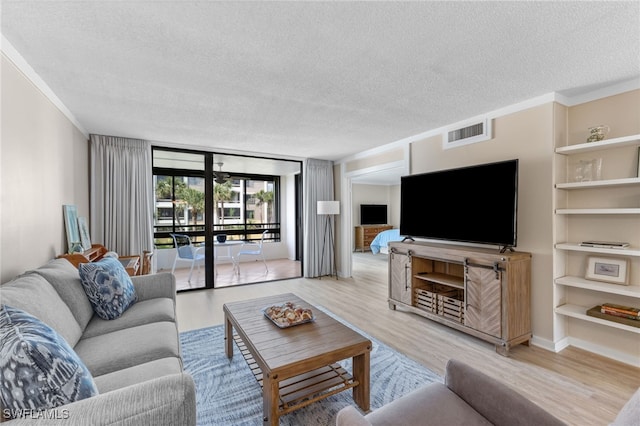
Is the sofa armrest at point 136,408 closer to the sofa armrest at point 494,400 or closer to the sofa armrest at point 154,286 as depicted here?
the sofa armrest at point 494,400

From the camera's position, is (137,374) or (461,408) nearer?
(461,408)

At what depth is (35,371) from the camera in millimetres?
947

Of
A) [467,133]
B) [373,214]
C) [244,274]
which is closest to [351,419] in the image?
[467,133]

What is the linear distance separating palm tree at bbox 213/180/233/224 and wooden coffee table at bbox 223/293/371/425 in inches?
207

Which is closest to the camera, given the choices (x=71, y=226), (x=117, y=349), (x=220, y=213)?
(x=117, y=349)

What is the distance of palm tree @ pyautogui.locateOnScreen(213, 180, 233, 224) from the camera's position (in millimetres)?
7105

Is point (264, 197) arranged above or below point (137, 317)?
above

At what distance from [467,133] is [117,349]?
3763mm

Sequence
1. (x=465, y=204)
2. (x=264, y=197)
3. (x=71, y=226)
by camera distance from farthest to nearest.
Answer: (x=264, y=197) → (x=465, y=204) → (x=71, y=226)

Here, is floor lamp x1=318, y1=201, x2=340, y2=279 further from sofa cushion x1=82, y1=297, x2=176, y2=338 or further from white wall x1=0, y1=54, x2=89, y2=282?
white wall x1=0, y1=54, x2=89, y2=282

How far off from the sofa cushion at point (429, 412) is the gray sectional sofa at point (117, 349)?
0.78 m

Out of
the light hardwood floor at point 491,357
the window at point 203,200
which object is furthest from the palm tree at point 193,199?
the light hardwood floor at point 491,357

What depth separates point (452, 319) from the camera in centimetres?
304
